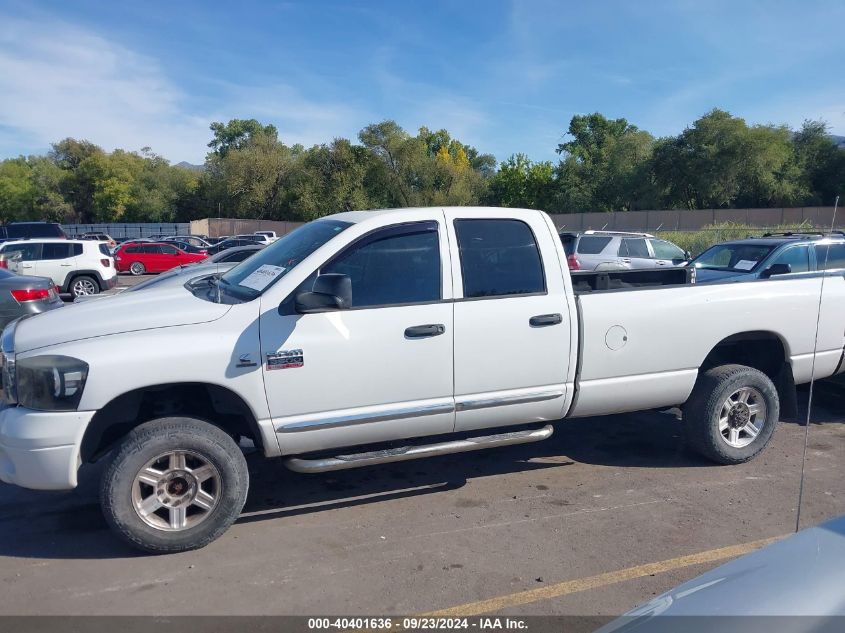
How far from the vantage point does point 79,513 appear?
4777 millimetres

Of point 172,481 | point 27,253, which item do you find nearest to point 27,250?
point 27,253

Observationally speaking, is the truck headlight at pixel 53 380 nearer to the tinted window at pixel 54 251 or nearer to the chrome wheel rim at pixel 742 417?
the chrome wheel rim at pixel 742 417

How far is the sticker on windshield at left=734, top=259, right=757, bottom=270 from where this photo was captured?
1090cm

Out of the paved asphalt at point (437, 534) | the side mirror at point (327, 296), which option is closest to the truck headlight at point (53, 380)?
the paved asphalt at point (437, 534)

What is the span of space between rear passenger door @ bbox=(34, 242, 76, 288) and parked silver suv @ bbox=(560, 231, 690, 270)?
13134 millimetres

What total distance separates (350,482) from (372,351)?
1.40 meters

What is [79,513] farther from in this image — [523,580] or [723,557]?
[723,557]

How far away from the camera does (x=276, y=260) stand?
4.86 meters

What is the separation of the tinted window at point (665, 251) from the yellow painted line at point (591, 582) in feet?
46.6

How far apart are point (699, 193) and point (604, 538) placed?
49.2 meters

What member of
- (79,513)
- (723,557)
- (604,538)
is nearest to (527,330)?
(604,538)

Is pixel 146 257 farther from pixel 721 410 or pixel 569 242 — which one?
pixel 721 410

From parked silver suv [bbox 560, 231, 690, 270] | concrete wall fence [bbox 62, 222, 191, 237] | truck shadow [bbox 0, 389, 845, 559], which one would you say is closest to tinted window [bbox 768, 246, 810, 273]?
truck shadow [bbox 0, 389, 845, 559]

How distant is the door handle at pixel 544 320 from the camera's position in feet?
15.9
